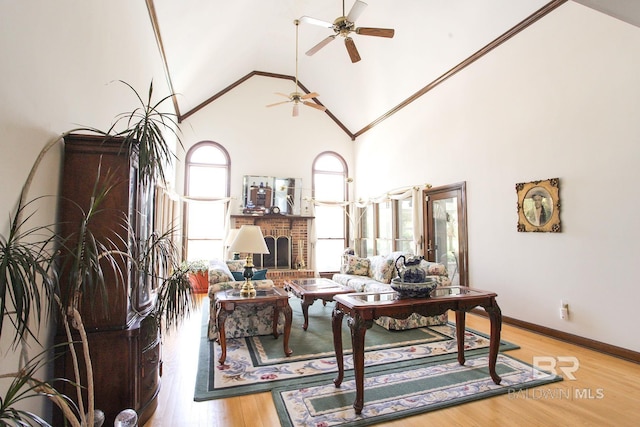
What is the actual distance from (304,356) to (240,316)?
0.96 metres

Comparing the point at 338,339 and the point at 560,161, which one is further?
the point at 560,161

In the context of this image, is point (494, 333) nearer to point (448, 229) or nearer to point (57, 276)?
point (57, 276)

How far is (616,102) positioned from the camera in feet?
10.9

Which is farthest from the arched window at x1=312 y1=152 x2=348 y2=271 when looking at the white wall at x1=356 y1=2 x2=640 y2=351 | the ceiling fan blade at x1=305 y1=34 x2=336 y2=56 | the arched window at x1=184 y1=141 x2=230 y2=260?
the ceiling fan blade at x1=305 y1=34 x2=336 y2=56

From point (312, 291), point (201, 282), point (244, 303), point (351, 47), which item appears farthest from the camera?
point (201, 282)

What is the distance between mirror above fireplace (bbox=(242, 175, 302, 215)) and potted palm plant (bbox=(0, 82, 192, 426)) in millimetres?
5505

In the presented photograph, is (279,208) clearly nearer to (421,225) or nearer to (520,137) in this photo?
(421,225)

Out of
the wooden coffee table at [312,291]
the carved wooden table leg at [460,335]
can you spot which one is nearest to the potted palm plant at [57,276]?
the wooden coffee table at [312,291]

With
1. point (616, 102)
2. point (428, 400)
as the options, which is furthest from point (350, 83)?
point (428, 400)

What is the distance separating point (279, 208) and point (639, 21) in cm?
693

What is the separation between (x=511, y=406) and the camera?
2.32 m

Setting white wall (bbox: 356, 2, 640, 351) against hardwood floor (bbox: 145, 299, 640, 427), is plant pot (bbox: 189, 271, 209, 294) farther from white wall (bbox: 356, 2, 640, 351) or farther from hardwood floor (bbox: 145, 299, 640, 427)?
white wall (bbox: 356, 2, 640, 351)

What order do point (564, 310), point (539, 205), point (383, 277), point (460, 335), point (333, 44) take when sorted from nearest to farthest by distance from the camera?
point (460, 335), point (564, 310), point (539, 205), point (383, 277), point (333, 44)

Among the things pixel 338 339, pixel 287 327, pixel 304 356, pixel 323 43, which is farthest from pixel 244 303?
pixel 323 43
